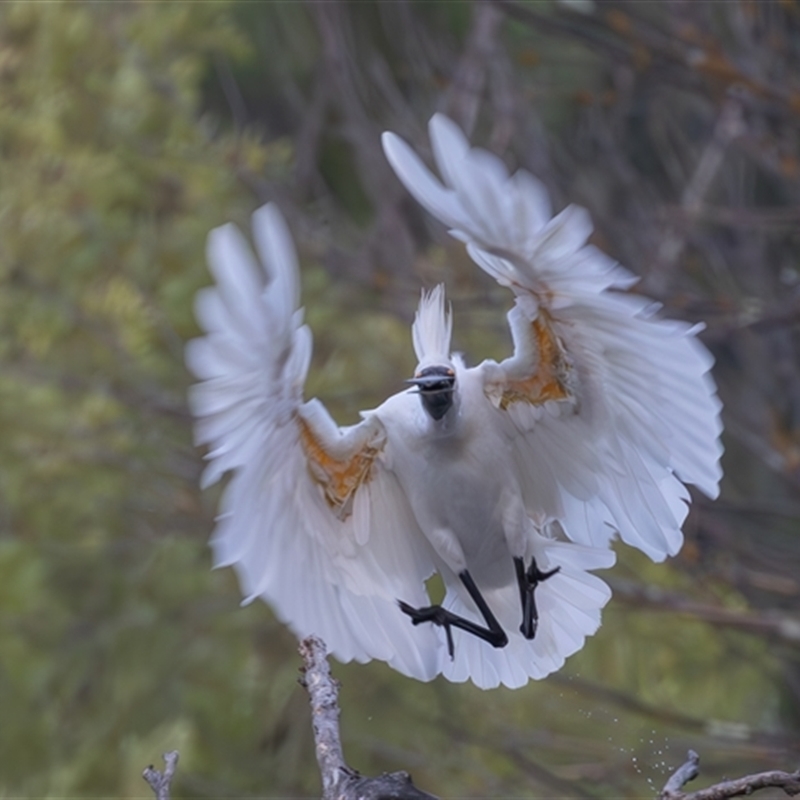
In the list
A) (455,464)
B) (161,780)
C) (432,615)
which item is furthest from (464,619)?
(161,780)

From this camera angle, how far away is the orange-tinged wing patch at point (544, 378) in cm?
358

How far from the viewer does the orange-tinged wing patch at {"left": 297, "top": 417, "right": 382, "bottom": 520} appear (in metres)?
3.90

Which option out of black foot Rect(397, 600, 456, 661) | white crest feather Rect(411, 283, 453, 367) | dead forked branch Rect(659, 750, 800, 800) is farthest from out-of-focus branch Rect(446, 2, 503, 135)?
dead forked branch Rect(659, 750, 800, 800)

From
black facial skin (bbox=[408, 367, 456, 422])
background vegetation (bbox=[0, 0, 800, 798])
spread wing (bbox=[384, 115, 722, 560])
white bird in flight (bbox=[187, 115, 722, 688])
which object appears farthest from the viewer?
background vegetation (bbox=[0, 0, 800, 798])

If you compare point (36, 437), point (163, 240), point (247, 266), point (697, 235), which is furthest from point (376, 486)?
point (163, 240)

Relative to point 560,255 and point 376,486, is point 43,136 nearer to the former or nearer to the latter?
point 376,486

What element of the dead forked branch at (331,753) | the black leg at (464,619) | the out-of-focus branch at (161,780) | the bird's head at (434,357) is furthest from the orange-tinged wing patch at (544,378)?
the out-of-focus branch at (161,780)

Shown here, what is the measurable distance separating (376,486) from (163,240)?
199 inches

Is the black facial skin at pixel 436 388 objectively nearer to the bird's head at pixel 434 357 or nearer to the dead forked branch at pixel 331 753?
the bird's head at pixel 434 357

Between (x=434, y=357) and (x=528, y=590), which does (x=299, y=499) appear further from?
(x=528, y=590)

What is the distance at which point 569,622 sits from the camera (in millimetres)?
4148

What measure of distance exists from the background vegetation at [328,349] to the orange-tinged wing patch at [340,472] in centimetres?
208

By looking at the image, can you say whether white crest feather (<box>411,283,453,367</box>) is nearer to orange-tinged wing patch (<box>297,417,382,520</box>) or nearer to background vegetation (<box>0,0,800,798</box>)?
orange-tinged wing patch (<box>297,417,382,520</box>)

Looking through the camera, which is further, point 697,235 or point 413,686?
point 413,686
